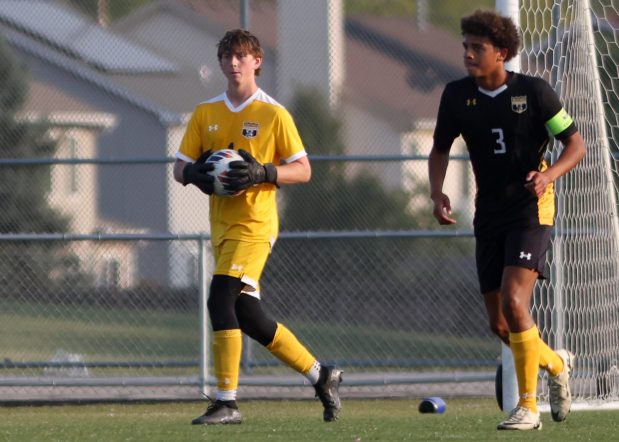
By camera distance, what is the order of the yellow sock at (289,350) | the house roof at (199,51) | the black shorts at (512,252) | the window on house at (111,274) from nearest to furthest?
the black shorts at (512,252) → the yellow sock at (289,350) → the window on house at (111,274) → the house roof at (199,51)

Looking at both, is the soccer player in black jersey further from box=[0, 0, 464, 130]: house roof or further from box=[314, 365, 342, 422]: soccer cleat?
Answer: box=[0, 0, 464, 130]: house roof

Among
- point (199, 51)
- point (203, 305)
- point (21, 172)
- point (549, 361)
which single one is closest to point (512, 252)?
point (549, 361)

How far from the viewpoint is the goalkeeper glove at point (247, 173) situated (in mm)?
7277

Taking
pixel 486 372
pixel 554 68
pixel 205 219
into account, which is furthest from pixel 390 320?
pixel 554 68

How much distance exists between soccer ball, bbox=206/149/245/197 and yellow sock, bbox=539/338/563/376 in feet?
5.54

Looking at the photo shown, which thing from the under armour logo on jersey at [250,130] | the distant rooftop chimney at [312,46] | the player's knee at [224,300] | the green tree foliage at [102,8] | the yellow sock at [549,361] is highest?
the green tree foliage at [102,8]

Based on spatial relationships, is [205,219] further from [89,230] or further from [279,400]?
[279,400]

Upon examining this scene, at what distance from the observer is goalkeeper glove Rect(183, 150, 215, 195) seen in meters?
7.35

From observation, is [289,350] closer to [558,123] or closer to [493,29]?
[558,123]

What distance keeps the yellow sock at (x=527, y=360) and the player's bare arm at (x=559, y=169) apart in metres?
0.71

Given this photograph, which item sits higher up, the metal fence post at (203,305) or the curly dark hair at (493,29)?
the curly dark hair at (493,29)

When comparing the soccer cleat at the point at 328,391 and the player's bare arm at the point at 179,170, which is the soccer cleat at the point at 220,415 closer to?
the soccer cleat at the point at 328,391

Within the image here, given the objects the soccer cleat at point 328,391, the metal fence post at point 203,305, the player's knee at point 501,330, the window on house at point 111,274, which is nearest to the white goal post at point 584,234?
the player's knee at point 501,330

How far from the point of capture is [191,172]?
24.4 ft
